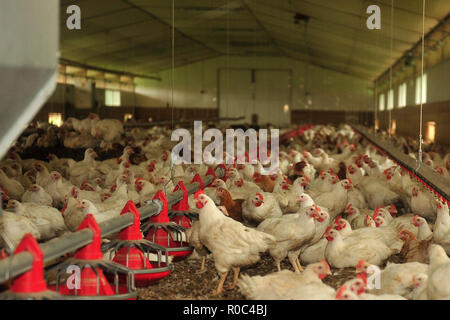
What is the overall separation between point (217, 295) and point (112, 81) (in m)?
22.0

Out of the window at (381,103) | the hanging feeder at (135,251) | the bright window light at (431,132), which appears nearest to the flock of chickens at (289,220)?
the hanging feeder at (135,251)

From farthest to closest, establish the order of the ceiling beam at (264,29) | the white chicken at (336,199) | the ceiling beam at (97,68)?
the ceiling beam at (97,68), the ceiling beam at (264,29), the white chicken at (336,199)

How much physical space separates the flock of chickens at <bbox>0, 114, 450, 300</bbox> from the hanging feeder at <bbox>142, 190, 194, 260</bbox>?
0.24 m

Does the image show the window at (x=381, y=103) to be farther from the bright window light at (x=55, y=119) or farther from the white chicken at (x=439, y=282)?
the white chicken at (x=439, y=282)

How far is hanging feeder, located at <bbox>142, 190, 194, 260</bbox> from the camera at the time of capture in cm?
375

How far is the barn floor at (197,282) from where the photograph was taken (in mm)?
3859

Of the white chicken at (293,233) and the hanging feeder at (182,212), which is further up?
the hanging feeder at (182,212)

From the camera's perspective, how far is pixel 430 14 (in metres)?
10.6

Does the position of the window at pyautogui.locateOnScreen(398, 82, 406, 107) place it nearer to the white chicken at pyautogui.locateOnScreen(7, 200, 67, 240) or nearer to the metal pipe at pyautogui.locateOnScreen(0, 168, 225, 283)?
the white chicken at pyautogui.locateOnScreen(7, 200, 67, 240)

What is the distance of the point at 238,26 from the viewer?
1817 cm

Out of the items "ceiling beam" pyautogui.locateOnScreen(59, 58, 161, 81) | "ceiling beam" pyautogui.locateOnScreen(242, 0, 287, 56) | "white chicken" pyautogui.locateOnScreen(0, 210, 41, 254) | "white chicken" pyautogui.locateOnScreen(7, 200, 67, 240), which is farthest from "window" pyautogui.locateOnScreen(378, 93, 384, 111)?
"white chicken" pyautogui.locateOnScreen(0, 210, 41, 254)

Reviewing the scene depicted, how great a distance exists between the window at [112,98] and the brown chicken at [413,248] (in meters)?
20.0

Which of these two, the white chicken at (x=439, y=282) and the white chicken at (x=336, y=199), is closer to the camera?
Result: the white chicken at (x=439, y=282)

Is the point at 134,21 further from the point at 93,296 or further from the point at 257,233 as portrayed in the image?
the point at 93,296
